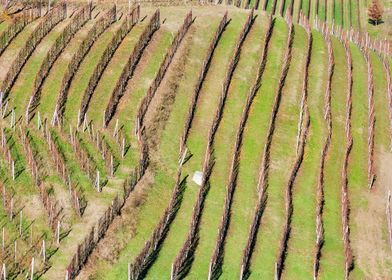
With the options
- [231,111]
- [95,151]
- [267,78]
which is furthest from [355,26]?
[95,151]

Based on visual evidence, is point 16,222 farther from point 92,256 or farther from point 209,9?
point 209,9

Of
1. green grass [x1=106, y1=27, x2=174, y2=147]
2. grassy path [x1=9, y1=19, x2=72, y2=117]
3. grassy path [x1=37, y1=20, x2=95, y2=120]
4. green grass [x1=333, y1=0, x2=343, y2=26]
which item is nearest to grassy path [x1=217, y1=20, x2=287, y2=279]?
green grass [x1=106, y1=27, x2=174, y2=147]

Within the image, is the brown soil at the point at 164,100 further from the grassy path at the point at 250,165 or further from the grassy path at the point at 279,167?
the grassy path at the point at 279,167

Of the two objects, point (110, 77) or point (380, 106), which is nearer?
point (110, 77)

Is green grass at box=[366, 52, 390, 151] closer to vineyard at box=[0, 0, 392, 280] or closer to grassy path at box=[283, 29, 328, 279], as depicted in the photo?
vineyard at box=[0, 0, 392, 280]

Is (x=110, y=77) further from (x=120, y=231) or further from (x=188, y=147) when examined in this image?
(x=120, y=231)

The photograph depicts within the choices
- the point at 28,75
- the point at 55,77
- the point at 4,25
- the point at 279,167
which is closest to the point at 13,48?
the point at 4,25
